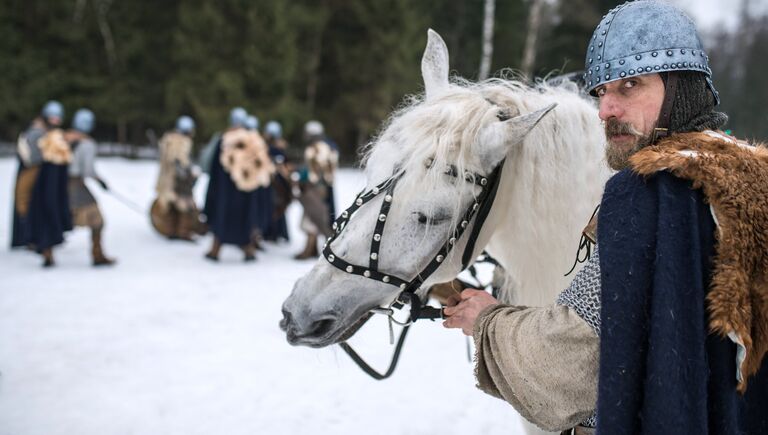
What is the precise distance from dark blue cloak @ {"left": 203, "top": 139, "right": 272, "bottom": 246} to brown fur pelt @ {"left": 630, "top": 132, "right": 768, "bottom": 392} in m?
6.88

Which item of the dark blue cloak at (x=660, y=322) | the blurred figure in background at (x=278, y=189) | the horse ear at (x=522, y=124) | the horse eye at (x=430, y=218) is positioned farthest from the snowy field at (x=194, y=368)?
the blurred figure in background at (x=278, y=189)

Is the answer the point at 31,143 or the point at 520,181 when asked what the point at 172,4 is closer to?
the point at 31,143

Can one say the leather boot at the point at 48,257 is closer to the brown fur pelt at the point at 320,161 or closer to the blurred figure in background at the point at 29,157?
the blurred figure in background at the point at 29,157

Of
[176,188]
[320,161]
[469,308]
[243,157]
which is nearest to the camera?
[469,308]

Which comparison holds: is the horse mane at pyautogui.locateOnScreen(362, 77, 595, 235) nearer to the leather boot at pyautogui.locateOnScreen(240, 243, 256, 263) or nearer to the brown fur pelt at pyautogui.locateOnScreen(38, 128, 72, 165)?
the brown fur pelt at pyautogui.locateOnScreen(38, 128, 72, 165)

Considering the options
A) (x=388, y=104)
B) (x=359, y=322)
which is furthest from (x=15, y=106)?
(x=359, y=322)

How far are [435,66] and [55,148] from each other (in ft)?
20.1

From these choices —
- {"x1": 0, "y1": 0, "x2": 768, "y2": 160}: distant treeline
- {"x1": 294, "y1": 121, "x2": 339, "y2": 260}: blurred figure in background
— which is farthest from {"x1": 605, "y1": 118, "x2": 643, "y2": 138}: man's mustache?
{"x1": 0, "y1": 0, "x2": 768, "y2": 160}: distant treeline

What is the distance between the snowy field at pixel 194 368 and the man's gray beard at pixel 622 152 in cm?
87

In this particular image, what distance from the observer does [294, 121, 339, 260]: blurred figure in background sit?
25.4ft

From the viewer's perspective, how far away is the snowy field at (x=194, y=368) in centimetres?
326

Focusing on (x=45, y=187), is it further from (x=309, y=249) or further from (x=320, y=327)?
(x=320, y=327)

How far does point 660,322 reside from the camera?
0.94m

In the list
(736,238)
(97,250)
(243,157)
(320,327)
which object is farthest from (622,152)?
(97,250)
